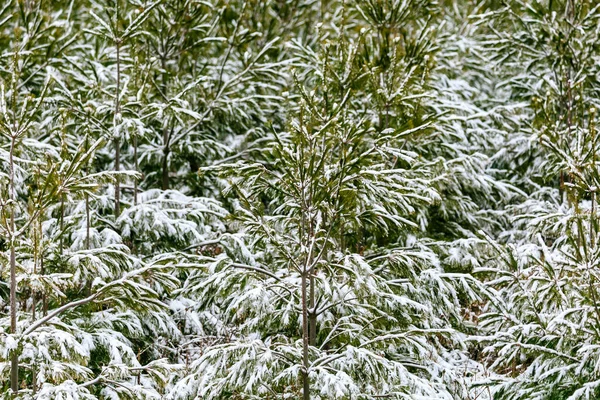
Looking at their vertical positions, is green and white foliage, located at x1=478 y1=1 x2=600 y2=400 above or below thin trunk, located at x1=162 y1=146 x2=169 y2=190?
below

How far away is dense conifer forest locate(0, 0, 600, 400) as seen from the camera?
4922 millimetres

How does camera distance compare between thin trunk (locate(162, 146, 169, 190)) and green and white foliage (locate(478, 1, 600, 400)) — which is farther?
thin trunk (locate(162, 146, 169, 190))

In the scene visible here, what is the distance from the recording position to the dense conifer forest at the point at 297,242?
4.92 m

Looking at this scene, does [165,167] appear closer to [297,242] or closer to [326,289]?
[297,242]

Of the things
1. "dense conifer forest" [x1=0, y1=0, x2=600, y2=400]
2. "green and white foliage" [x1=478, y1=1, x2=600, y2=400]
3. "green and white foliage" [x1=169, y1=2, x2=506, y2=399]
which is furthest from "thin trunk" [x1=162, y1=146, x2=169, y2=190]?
"green and white foliage" [x1=478, y1=1, x2=600, y2=400]

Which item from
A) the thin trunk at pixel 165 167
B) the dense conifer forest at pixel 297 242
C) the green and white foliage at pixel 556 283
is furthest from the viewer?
the thin trunk at pixel 165 167

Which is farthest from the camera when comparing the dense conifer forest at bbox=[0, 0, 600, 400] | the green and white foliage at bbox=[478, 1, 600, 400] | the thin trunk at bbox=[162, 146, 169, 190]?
the thin trunk at bbox=[162, 146, 169, 190]

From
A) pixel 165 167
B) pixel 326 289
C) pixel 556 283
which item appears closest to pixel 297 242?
pixel 326 289

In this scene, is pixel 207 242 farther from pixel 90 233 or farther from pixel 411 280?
pixel 411 280

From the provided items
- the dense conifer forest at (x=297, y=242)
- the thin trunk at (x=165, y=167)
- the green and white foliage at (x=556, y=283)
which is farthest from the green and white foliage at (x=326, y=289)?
the thin trunk at (x=165, y=167)

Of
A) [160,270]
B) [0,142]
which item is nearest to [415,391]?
[160,270]

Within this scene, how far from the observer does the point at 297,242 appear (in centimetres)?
520

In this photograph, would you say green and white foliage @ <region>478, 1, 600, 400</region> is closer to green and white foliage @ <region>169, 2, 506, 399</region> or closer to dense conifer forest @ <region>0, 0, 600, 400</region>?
dense conifer forest @ <region>0, 0, 600, 400</region>

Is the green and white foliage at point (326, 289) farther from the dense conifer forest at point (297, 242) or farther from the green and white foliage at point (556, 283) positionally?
the green and white foliage at point (556, 283)
